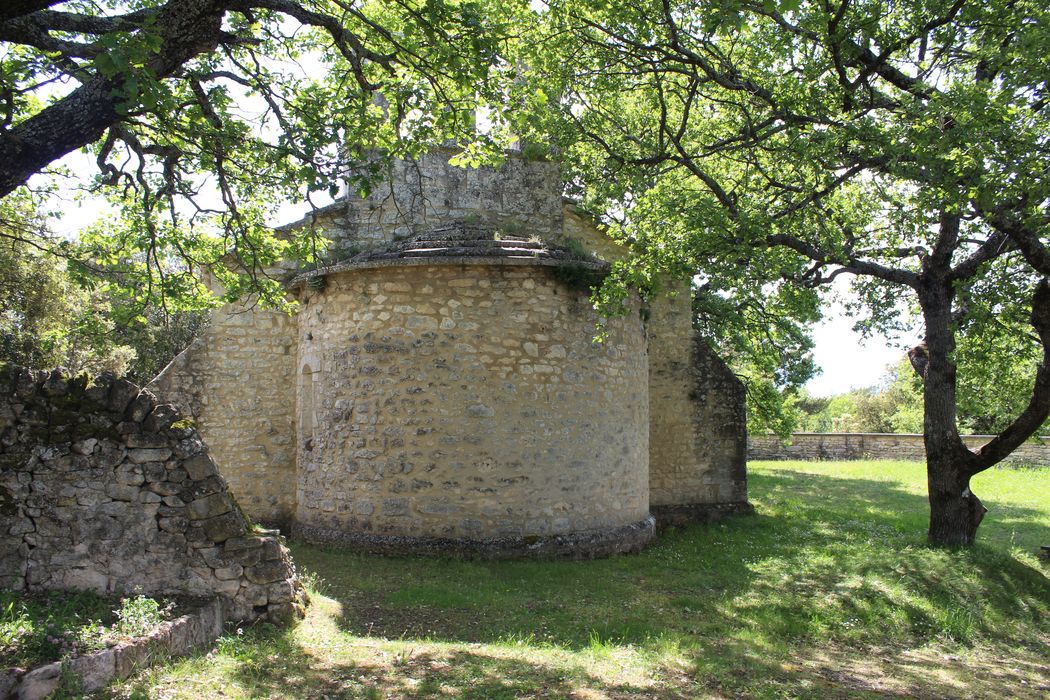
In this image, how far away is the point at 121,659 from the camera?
459 cm

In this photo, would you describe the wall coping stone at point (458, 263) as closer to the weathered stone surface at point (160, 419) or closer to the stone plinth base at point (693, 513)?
the weathered stone surface at point (160, 419)

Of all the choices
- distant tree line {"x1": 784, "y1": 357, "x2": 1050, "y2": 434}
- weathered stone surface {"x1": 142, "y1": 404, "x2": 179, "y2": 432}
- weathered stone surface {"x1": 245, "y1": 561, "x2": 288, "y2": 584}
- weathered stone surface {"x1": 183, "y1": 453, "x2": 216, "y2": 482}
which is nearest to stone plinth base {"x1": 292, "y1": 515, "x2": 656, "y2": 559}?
weathered stone surface {"x1": 245, "y1": 561, "x2": 288, "y2": 584}

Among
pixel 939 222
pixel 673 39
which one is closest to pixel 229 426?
pixel 673 39

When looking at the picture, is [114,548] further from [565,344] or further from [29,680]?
[565,344]

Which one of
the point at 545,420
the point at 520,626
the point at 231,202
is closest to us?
the point at 520,626

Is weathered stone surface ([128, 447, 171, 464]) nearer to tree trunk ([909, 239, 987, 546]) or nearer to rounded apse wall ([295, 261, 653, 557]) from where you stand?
rounded apse wall ([295, 261, 653, 557])

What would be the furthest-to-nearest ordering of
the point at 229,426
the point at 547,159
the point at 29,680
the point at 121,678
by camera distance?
the point at 547,159 → the point at 229,426 → the point at 121,678 → the point at 29,680

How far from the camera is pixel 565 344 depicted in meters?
9.98

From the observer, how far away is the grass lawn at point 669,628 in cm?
531

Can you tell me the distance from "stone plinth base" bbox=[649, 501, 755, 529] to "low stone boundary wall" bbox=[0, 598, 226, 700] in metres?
9.41

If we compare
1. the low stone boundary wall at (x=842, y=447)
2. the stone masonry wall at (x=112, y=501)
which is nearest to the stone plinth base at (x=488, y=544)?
the stone masonry wall at (x=112, y=501)

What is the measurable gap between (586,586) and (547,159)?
288 inches

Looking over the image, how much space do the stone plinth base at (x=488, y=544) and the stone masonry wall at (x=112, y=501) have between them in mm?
3345

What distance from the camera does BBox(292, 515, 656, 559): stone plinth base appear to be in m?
9.27
